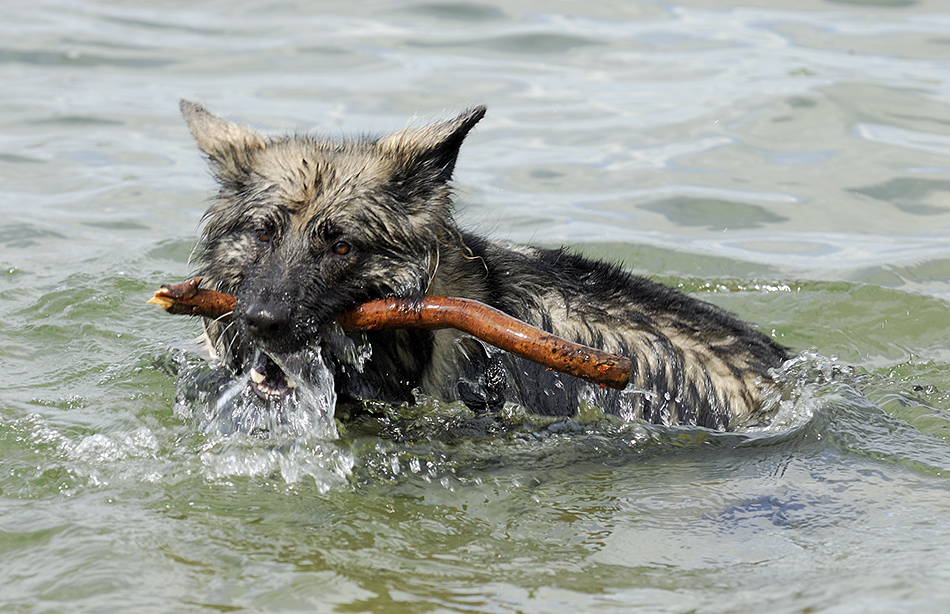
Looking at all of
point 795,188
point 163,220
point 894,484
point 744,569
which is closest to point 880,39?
point 795,188

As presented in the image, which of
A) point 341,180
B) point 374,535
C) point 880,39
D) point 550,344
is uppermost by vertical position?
point 880,39

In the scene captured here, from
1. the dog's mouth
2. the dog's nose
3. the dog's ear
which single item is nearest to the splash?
the dog's mouth

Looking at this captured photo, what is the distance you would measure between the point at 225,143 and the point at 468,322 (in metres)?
1.99

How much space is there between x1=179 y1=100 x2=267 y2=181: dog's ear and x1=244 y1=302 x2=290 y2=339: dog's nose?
121cm

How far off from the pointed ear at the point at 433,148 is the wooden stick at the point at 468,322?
2.87ft

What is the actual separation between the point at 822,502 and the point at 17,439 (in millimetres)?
4495

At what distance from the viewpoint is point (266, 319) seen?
5.38m

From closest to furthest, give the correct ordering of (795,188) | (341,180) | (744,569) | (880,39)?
(744,569), (341,180), (795,188), (880,39)

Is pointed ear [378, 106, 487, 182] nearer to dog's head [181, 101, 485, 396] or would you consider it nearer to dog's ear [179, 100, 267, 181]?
dog's head [181, 101, 485, 396]

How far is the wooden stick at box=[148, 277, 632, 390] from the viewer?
17.0 ft

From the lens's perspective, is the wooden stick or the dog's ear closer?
the wooden stick

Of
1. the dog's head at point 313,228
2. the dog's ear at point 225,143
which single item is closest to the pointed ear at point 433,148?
the dog's head at point 313,228

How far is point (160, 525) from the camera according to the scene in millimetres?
5203

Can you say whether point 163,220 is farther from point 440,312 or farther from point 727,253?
point 440,312
